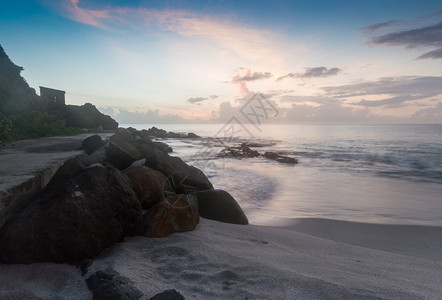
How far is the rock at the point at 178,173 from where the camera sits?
466cm

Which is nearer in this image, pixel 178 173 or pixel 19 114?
pixel 178 173

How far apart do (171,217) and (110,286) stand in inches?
51.7

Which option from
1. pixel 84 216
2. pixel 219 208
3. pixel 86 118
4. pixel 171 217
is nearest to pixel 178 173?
pixel 219 208

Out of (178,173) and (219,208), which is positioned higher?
(178,173)

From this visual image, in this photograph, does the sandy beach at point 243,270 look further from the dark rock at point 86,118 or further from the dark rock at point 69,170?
the dark rock at point 86,118

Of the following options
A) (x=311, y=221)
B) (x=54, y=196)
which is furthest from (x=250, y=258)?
(x=311, y=221)

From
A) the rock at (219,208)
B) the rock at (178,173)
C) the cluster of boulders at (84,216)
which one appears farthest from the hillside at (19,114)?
the rock at (219,208)

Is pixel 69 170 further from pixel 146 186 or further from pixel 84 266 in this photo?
pixel 84 266

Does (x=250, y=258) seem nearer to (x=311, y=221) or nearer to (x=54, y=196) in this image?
(x=54, y=196)

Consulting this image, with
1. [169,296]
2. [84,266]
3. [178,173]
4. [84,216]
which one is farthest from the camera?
[178,173]

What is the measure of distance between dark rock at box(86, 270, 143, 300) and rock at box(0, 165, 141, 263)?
17.7 inches

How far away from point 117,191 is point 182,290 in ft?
4.11

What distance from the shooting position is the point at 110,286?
5.59 ft

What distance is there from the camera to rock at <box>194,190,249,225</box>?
3.96 meters
